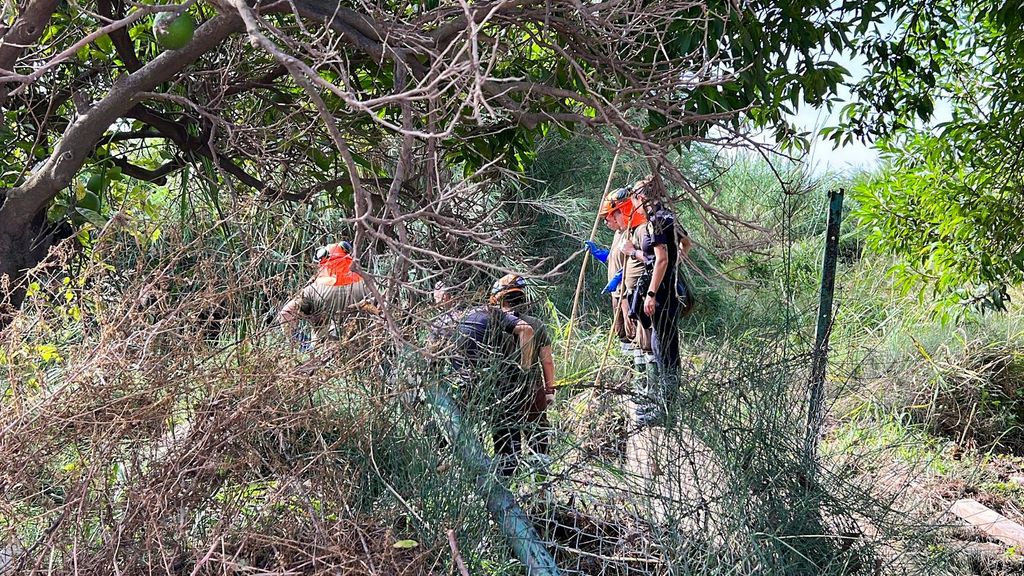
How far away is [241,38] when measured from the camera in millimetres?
3543

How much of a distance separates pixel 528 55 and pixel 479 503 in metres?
2.44

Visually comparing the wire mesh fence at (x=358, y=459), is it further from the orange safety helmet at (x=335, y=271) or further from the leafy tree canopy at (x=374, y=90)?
the leafy tree canopy at (x=374, y=90)

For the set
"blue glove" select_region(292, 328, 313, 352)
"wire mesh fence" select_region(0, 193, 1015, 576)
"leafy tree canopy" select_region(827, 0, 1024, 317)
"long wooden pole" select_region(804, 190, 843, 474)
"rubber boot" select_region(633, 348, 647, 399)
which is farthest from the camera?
"leafy tree canopy" select_region(827, 0, 1024, 317)

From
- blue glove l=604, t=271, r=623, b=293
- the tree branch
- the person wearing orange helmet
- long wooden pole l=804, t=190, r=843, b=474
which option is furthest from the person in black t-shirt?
blue glove l=604, t=271, r=623, b=293

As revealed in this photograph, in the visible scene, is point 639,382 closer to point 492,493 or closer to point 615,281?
point 492,493

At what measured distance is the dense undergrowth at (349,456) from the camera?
267 cm

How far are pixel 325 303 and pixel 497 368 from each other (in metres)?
0.66

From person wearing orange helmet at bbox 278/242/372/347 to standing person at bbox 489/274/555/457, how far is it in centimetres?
56

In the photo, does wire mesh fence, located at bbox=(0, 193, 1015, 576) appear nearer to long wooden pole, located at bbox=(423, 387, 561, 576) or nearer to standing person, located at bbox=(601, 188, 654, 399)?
long wooden pole, located at bbox=(423, 387, 561, 576)

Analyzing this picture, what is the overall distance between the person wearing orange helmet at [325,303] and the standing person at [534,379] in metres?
0.56

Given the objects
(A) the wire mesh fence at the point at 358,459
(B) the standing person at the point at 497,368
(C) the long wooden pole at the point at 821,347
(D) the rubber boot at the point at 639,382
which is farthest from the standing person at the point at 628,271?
(A) the wire mesh fence at the point at 358,459

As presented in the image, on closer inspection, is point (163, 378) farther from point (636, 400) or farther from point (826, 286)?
point (826, 286)

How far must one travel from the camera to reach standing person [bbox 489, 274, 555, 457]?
3463 mm

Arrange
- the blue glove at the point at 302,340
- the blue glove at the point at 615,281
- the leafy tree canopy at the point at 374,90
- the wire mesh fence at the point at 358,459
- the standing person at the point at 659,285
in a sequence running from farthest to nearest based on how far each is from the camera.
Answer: the blue glove at the point at 615,281
the standing person at the point at 659,285
the blue glove at the point at 302,340
the leafy tree canopy at the point at 374,90
the wire mesh fence at the point at 358,459
